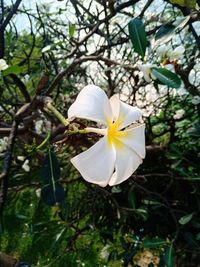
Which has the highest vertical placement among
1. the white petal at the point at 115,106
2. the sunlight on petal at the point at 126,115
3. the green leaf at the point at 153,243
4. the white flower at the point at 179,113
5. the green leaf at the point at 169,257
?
the white petal at the point at 115,106

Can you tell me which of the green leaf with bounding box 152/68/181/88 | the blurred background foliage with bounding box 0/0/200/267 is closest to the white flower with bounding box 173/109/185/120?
the blurred background foliage with bounding box 0/0/200/267

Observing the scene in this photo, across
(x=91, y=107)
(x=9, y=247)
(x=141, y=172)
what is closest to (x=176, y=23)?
(x=91, y=107)

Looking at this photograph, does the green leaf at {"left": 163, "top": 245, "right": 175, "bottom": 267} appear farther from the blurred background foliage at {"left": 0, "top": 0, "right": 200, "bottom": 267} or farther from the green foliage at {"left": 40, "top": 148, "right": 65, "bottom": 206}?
the green foliage at {"left": 40, "top": 148, "right": 65, "bottom": 206}

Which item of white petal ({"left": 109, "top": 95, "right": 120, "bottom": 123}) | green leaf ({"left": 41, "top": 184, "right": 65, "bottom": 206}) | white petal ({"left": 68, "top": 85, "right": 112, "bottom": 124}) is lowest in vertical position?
green leaf ({"left": 41, "top": 184, "right": 65, "bottom": 206})

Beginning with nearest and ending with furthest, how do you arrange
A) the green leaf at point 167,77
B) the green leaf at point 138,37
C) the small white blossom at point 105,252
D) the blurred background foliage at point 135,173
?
the green leaf at point 167,77 → the green leaf at point 138,37 → the blurred background foliage at point 135,173 → the small white blossom at point 105,252

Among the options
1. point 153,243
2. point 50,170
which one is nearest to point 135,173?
point 153,243

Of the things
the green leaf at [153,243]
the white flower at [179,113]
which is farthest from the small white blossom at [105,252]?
the white flower at [179,113]

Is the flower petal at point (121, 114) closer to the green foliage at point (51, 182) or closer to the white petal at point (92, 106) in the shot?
the white petal at point (92, 106)
